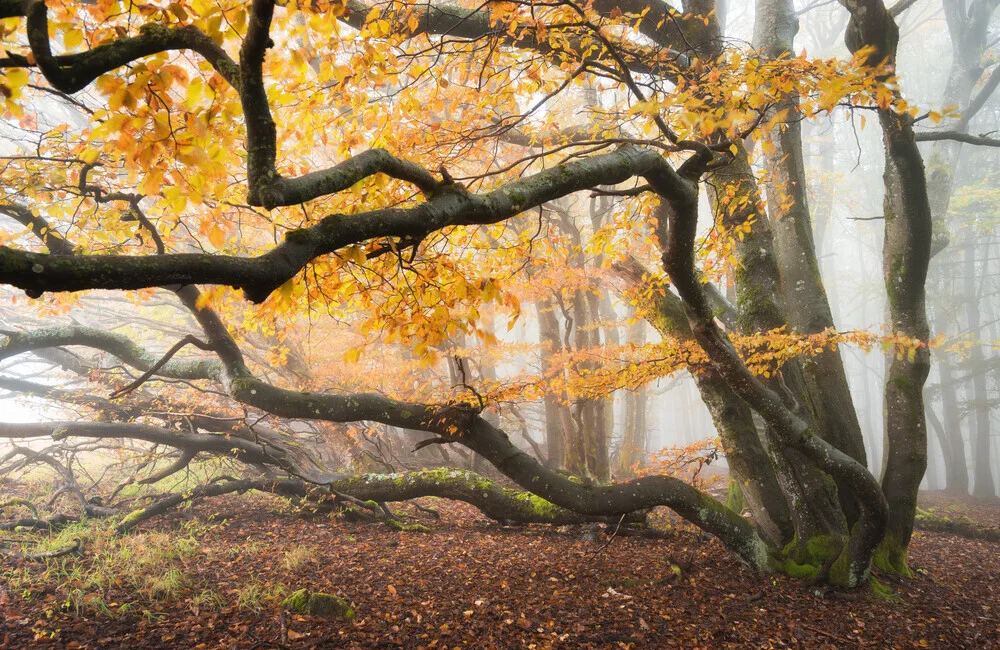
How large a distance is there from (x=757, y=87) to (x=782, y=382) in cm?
287

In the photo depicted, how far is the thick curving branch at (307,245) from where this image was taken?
4.73 ft

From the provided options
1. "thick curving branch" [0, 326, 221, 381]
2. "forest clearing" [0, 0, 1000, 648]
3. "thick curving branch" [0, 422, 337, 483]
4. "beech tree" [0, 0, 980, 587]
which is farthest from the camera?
"thick curving branch" [0, 422, 337, 483]

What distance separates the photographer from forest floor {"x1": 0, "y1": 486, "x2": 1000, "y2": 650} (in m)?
3.71

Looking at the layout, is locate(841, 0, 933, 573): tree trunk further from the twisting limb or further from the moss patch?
the twisting limb

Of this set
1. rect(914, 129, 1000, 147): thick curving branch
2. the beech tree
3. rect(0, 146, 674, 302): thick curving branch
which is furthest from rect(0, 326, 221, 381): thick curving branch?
rect(914, 129, 1000, 147): thick curving branch

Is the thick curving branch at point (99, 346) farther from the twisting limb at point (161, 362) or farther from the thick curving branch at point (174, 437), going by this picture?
the twisting limb at point (161, 362)

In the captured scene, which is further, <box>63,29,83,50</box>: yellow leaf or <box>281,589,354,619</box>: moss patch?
<box>281,589,354,619</box>: moss patch

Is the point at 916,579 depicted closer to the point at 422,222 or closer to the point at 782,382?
the point at 782,382

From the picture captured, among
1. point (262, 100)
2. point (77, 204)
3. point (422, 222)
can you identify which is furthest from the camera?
point (77, 204)

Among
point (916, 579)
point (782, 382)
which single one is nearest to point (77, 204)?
point (782, 382)

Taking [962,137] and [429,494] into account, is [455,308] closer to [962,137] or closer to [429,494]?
[429,494]

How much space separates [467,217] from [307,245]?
839 mm

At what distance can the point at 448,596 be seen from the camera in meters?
4.47

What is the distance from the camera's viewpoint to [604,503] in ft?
17.5
